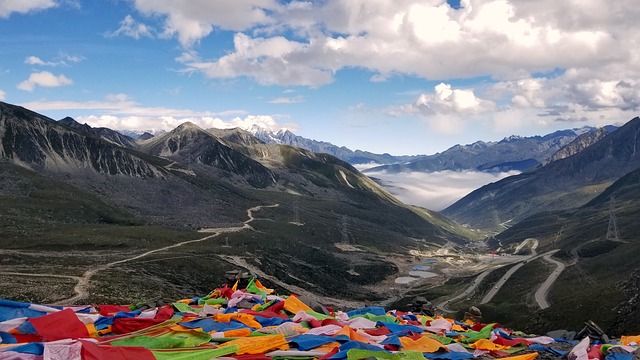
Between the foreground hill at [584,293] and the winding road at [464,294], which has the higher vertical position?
the foreground hill at [584,293]

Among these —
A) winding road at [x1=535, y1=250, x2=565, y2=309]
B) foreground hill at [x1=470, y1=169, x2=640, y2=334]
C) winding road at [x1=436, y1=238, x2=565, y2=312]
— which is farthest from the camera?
winding road at [x1=436, y1=238, x2=565, y2=312]

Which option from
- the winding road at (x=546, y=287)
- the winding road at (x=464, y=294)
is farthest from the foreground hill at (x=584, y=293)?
the winding road at (x=464, y=294)

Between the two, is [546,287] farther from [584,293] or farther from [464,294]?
[584,293]

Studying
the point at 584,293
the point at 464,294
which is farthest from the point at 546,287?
the point at 584,293

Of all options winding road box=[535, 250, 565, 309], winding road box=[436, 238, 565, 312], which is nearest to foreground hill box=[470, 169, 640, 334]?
winding road box=[535, 250, 565, 309]

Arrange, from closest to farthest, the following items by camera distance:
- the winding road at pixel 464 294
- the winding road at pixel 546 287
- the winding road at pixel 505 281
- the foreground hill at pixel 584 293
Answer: the foreground hill at pixel 584 293 → the winding road at pixel 546 287 → the winding road at pixel 505 281 → the winding road at pixel 464 294

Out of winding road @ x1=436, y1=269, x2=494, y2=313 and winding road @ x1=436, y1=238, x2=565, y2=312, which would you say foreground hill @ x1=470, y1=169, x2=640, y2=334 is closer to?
winding road @ x1=436, y1=238, x2=565, y2=312

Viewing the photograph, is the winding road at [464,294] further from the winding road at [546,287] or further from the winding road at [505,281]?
the winding road at [546,287]

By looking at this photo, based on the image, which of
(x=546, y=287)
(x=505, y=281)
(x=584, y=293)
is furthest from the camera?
(x=505, y=281)

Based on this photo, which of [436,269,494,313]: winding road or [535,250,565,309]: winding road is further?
[436,269,494,313]: winding road

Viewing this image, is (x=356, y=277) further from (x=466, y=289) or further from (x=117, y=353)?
(x=117, y=353)

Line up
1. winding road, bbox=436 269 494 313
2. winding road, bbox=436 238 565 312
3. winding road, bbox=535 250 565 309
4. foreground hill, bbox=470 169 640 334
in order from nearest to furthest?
1. foreground hill, bbox=470 169 640 334
2. winding road, bbox=535 250 565 309
3. winding road, bbox=436 238 565 312
4. winding road, bbox=436 269 494 313
